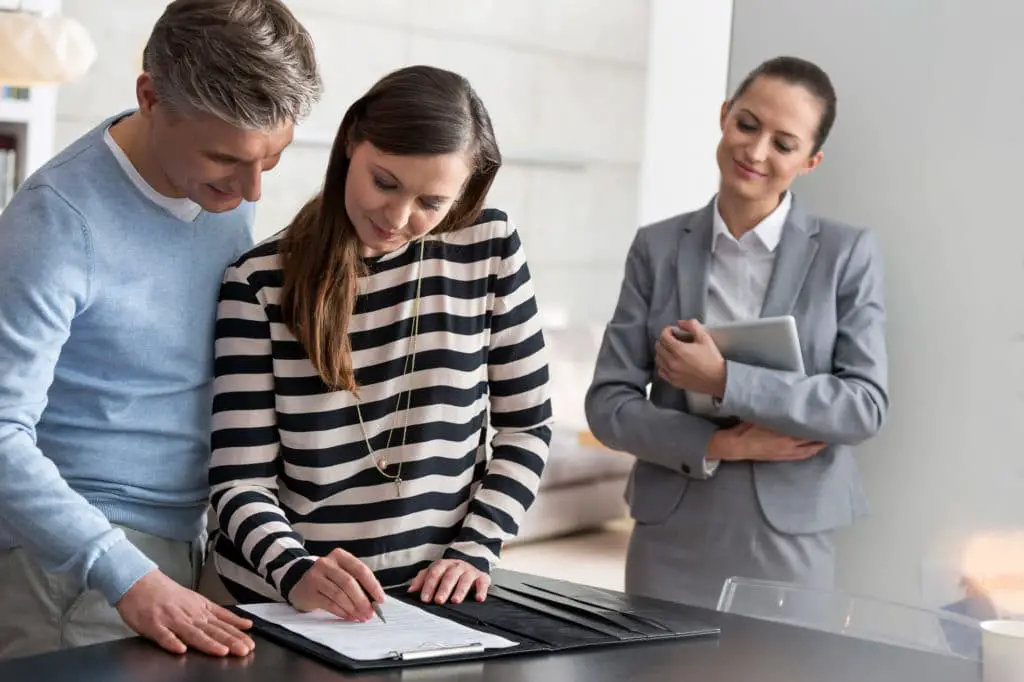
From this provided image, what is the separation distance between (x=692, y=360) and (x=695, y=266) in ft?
0.77

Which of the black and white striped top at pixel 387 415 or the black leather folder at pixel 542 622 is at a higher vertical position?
the black and white striped top at pixel 387 415

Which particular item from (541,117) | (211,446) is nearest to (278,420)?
(211,446)

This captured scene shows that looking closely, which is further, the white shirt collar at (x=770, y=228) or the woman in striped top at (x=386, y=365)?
the white shirt collar at (x=770, y=228)

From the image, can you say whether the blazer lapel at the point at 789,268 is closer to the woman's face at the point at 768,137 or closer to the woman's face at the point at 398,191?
the woman's face at the point at 768,137

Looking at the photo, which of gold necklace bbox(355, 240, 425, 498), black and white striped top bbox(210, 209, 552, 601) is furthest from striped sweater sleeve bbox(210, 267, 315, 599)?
gold necklace bbox(355, 240, 425, 498)

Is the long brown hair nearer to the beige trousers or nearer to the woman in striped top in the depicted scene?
the woman in striped top

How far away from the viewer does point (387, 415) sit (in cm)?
182

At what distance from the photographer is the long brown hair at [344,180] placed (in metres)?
1.69

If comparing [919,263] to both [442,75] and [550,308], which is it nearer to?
[442,75]

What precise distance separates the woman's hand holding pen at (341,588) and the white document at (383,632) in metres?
0.01

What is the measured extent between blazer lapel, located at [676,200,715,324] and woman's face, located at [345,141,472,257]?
0.85m

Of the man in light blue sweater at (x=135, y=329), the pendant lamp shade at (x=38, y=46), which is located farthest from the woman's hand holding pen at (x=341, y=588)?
the pendant lamp shade at (x=38, y=46)

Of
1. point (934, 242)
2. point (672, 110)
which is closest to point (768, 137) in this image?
point (934, 242)

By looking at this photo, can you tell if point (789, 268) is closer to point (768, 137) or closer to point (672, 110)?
point (768, 137)
